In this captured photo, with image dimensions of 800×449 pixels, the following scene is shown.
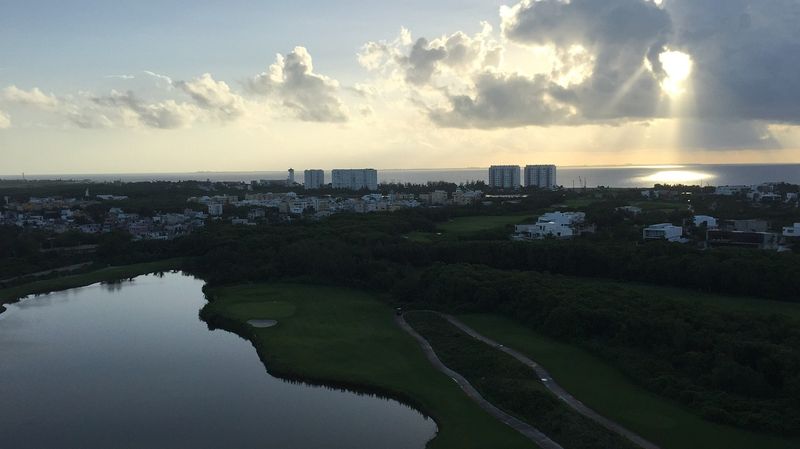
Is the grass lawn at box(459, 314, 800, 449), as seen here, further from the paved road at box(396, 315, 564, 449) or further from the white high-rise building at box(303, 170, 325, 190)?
the white high-rise building at box(303, 170, 325, 190)

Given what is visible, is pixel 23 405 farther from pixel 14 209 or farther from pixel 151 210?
pixel 14 209

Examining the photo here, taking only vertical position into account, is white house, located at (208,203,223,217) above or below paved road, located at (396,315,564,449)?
above

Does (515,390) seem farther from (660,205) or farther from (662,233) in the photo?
(660,205)

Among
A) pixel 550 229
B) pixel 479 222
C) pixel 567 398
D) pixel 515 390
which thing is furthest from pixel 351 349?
pixel 479 222

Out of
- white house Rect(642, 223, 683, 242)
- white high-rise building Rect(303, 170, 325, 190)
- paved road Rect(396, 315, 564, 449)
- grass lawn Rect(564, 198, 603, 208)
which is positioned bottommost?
paved road Rect(396, 315, 564, 449)

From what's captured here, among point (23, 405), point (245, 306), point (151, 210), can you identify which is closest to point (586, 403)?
point (23, 405)

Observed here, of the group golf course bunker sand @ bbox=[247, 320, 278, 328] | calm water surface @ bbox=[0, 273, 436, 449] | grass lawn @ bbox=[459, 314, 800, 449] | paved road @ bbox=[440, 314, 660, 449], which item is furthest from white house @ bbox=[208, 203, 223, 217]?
grass lawn @ bbox=[459, 314, 800, 449]

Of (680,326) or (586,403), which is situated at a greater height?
(680,326)

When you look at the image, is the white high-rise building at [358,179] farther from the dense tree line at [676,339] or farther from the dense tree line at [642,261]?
the dense tree line at [676,339]
